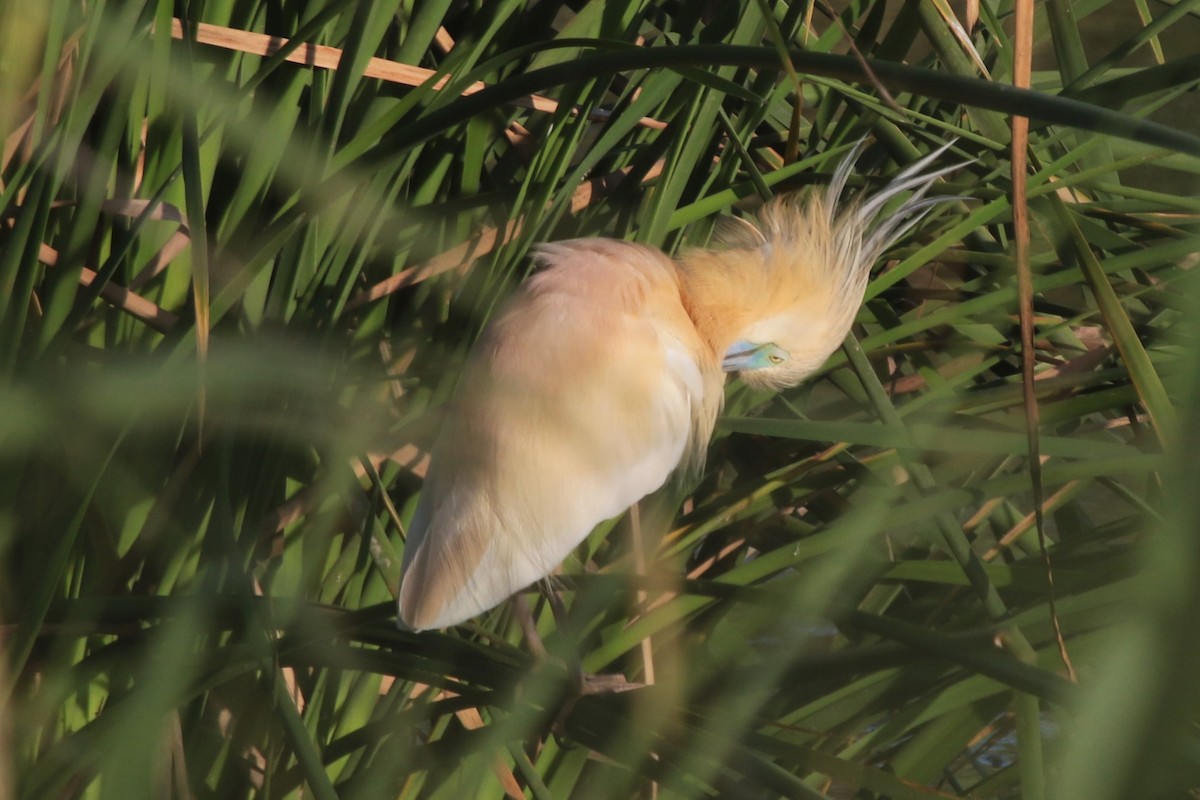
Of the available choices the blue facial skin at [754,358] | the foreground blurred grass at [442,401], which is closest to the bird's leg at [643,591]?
the foreground blurred grass at [442,401]

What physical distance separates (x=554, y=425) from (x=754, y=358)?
227 mm

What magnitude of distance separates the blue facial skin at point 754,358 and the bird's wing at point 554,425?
0.04 meters

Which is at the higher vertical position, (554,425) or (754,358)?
(754,358)

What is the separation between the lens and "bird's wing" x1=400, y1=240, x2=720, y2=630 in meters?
1.02

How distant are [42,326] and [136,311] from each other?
8cm

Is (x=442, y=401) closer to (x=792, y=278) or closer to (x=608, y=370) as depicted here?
(x=608, y=370)

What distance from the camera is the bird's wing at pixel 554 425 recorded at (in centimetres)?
102

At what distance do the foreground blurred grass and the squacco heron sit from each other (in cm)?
5

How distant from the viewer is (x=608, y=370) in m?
1.12

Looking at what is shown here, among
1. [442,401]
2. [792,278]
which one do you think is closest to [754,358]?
[792,278]

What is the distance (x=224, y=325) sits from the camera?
0.93 metres

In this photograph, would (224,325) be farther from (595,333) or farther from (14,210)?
(595,333)

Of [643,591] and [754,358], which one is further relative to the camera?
[754,358]

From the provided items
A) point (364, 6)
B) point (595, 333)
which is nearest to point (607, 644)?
point (595, 333)
